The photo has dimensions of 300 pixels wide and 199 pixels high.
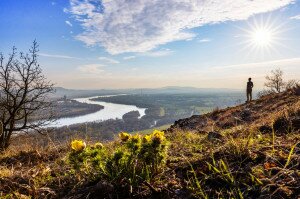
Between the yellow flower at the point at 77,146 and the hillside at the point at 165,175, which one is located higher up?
the yellow flower at the point at 77,146

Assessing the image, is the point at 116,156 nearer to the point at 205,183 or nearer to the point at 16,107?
the point at 205,183

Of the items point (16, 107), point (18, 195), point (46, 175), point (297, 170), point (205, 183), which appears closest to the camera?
point (297, 170)

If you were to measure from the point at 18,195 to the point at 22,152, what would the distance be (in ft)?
16.3

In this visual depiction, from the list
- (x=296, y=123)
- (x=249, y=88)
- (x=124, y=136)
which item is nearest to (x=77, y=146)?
(x=124, y=136)

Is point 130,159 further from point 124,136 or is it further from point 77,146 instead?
point 77,146

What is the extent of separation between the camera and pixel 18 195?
3.07m

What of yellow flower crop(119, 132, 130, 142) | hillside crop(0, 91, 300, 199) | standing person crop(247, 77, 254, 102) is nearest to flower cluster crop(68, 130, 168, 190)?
hillside crop(0, 91, 300, 199)

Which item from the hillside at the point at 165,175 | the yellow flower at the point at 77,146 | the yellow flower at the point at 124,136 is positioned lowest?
the hillside at the point at 165,175

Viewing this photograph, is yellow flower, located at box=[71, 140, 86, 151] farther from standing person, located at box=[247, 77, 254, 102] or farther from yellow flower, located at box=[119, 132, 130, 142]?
standing person, located at box=[247, 77, 254, 102]

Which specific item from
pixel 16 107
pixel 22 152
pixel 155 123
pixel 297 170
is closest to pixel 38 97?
pixel 16 107

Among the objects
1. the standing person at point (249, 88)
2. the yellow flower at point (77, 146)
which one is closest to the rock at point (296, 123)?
the yellow flower at point (77, 146)

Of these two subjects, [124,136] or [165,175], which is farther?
[124,136]

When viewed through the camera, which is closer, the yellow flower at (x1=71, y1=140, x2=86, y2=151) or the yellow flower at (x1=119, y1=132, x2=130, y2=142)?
the yellow flower at (x1=71, y1=140, x2=86, y2=151)

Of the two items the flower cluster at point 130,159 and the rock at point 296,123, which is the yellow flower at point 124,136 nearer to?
the flower cluster at point 130,159
